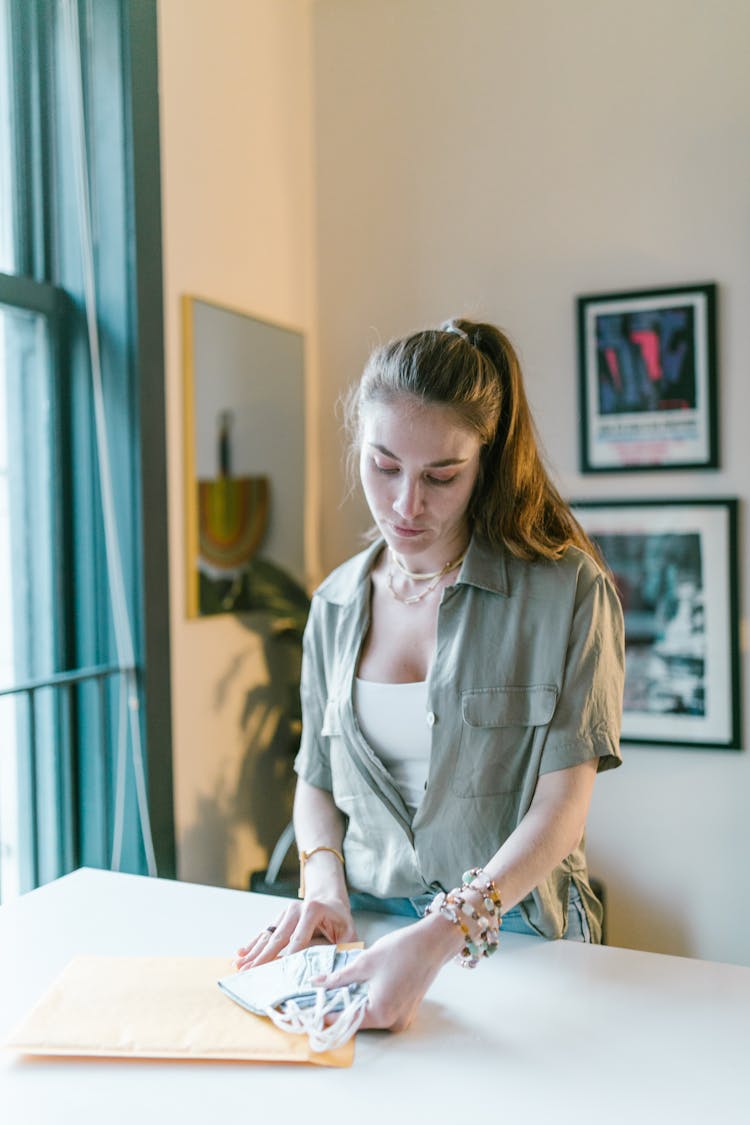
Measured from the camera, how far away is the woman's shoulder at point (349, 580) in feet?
4.92

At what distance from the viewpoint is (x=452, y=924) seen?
106cm

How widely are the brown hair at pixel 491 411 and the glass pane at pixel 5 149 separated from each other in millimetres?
1071

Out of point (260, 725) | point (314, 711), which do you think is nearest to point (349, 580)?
point (314, 711)

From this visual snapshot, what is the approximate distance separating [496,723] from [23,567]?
1.24 meters

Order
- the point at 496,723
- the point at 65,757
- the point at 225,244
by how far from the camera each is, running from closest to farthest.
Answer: the point at 496,723
the point at 65,757
the point at 225,244

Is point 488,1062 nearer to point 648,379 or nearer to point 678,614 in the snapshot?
point 678,614

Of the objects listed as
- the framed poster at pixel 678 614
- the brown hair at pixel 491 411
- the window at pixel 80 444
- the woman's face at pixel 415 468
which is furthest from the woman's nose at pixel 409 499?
the framed poster at pixel 678 614

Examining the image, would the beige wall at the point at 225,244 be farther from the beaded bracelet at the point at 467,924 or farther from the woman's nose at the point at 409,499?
the beaded bracelet at the point at 467,924

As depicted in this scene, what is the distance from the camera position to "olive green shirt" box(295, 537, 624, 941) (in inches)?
50.1

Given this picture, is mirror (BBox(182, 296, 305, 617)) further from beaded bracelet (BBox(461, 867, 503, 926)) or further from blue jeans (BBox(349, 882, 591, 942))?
beaded bracelet (BBox(461, 867, 503, 926))

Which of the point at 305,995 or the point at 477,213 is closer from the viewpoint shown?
the point at 305,995

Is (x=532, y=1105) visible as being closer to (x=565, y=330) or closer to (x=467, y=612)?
(x=467, y=612)

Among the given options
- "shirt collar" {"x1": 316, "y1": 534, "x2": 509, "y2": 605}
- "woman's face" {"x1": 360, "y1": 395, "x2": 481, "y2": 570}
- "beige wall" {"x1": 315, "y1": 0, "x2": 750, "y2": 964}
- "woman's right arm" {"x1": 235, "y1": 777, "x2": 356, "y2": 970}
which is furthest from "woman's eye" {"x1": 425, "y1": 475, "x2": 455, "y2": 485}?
"beige wall" {"x1": 315, "y1": 0, "x2": 750, "y2": 964}

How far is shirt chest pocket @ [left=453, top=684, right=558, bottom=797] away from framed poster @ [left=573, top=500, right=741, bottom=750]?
4.70 feet
